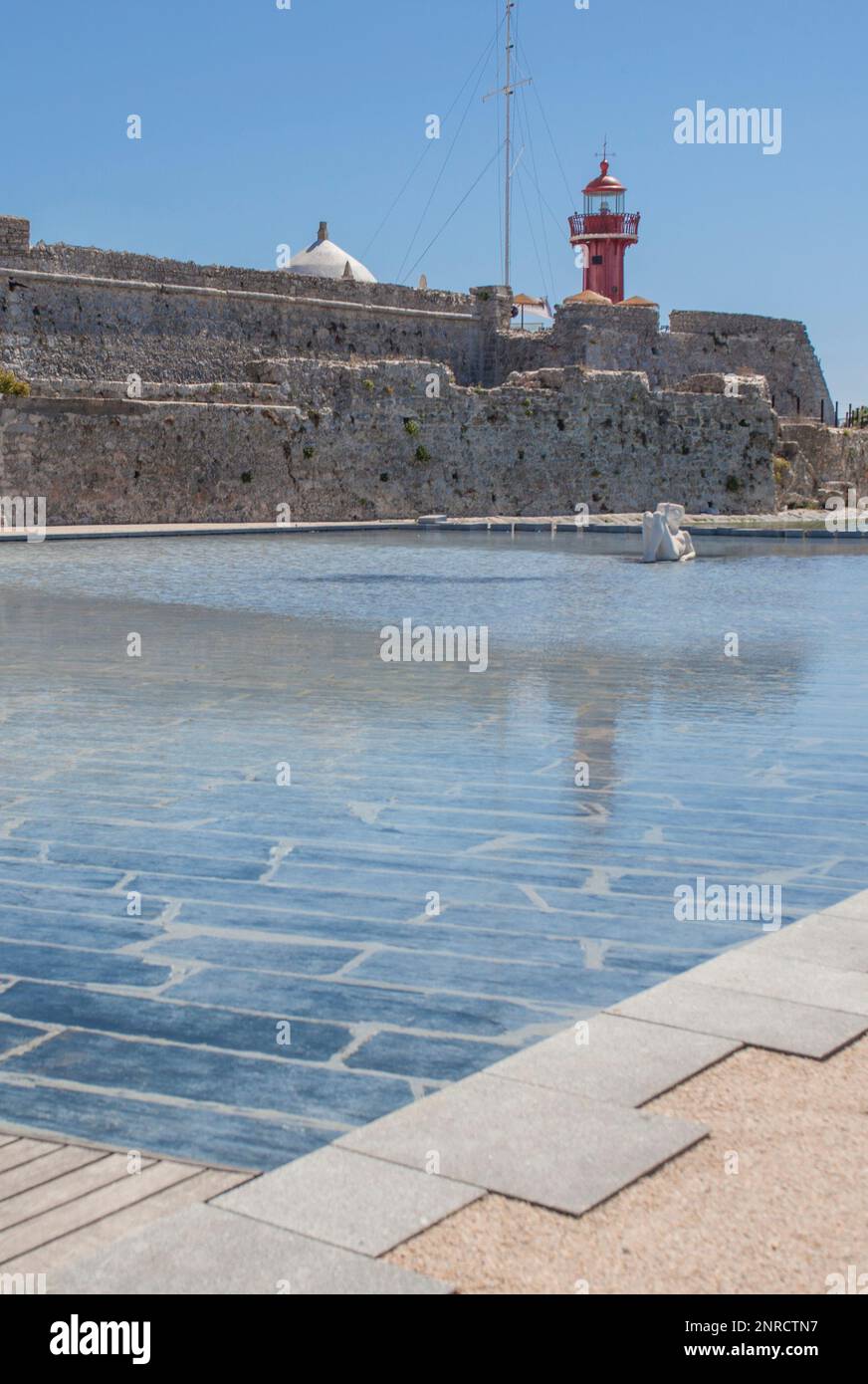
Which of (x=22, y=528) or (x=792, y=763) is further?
(x=22, y=528)

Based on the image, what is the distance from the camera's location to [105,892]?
458 centimetres

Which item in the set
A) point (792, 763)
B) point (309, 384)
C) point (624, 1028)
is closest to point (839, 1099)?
point (624, 1028)

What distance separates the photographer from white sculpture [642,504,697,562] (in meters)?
19.6

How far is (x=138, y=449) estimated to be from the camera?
26422 mm

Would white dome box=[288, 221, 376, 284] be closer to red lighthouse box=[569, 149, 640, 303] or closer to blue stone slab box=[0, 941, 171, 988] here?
red lighthouse box=[569, 149, 640, 303]

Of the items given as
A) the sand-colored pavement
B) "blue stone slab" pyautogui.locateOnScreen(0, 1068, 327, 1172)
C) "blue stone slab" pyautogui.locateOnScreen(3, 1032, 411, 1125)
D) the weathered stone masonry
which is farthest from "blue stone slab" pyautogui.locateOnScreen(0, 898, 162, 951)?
the weathered stone masonry

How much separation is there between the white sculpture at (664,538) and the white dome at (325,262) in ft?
98.7

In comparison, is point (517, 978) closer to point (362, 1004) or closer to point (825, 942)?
point (362, 1004)
